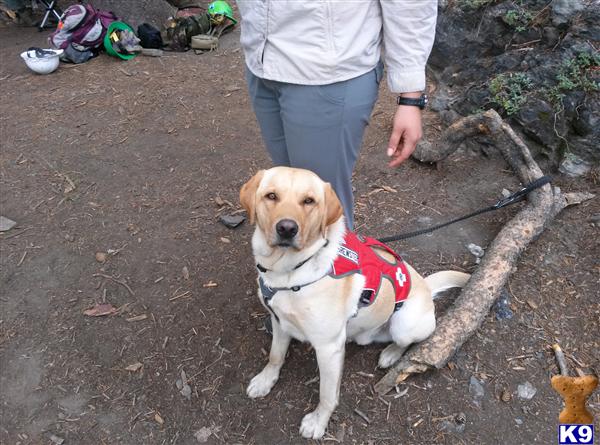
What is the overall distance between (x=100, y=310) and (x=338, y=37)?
2548 millimetres

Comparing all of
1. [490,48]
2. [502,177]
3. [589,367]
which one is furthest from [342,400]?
[490,48]

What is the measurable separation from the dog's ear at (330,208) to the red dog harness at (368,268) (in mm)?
212

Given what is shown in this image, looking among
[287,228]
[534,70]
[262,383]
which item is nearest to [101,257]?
[262,383]

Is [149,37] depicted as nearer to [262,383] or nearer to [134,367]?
[134,367]

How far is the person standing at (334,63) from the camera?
6.02 feet

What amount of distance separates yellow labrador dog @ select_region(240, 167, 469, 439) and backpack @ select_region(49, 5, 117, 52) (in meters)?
6.35

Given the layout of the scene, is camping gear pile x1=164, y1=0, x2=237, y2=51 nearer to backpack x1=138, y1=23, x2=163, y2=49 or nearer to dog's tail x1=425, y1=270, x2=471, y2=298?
backpack x1=138, y1=23, x2=163, y2=49

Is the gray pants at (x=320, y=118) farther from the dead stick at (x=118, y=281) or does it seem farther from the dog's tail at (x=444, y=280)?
the dead stick at (x=118, y=281)

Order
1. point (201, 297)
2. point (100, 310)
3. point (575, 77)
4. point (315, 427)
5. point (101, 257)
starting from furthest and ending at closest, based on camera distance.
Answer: point (575, 77) < point (101, 257) < point (201, 297) < point (100, 310) < point (315, 427)

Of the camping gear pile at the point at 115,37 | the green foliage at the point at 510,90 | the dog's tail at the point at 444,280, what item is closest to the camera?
the dog's tail at the point at 444,280

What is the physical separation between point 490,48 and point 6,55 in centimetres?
754

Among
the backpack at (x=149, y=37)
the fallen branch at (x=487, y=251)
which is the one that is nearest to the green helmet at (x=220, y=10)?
the backpack at (x=149, y=37)

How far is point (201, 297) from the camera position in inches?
131

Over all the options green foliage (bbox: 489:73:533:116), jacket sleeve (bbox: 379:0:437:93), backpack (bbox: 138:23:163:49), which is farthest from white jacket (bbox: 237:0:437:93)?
backpack (bbox: 138:23:163:49)
